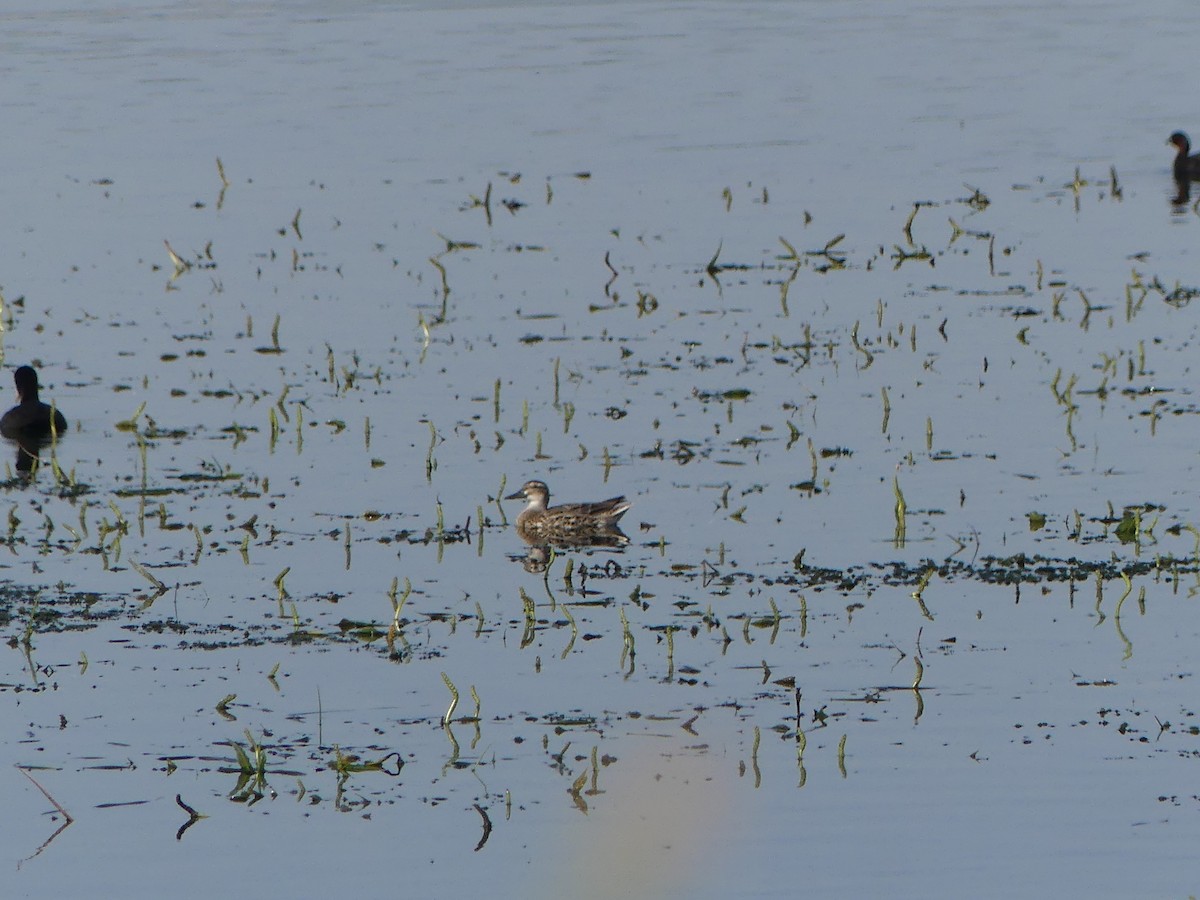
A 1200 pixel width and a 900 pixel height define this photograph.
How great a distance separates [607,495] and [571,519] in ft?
4.19

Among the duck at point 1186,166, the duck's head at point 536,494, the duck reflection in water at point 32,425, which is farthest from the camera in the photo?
the duck at point 1186,166

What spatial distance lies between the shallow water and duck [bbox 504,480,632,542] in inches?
8.4

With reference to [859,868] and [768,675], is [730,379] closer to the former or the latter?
[768,675]

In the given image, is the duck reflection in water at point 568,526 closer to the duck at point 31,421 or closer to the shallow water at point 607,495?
the shallow water at point 607,495

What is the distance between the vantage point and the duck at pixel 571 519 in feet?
46.6

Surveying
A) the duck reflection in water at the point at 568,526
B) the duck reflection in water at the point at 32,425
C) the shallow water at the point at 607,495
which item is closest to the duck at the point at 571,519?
the duck reflection in water at the point at 568,526

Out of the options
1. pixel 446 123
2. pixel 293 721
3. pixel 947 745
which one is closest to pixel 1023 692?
pixel 947 745

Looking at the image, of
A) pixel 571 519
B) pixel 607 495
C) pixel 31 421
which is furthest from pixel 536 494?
pixel 31 421

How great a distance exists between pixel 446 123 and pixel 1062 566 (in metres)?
21.9

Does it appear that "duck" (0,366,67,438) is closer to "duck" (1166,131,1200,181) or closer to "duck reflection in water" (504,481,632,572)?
"duck reflection in water" (504,481,632,572)

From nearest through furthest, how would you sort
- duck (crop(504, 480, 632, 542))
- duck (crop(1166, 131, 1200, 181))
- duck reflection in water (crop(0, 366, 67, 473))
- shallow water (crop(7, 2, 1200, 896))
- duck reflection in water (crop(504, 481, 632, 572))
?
shallow water (crop(7, 2, 1200, 896)), duck reflection in water (crop(504, 481, 632, 572)), duck (crop(504, 480, 632, 542)), duck reflection in water (crop(0, 366, 67, 473)), duck (crop(1166, 131, 1200, 181))

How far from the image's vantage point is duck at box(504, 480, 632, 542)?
14.2 m

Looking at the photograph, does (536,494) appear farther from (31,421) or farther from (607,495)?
(31,421)

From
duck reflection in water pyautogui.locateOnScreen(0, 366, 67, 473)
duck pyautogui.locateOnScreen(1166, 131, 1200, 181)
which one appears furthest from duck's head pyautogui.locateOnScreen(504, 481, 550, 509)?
duck pyautogui.locateOnScreen(1166, 131, 1200, 181)
